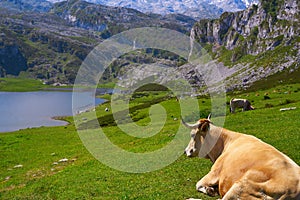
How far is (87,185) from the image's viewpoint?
71.7 ft

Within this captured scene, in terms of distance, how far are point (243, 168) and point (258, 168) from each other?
612 mm

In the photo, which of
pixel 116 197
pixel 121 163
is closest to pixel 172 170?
pixel 116 197

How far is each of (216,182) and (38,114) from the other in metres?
166

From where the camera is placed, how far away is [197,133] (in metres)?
13.5

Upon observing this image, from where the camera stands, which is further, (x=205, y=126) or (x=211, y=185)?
(x=205, y=126)

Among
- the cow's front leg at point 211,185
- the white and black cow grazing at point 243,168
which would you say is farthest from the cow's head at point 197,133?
the cow's front leg at point 211,185

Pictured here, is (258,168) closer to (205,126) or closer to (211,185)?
(211,185)

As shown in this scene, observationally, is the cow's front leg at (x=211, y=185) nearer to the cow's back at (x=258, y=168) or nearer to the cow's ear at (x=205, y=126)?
the cow's back at (x=258, y=168)

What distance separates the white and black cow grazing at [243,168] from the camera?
9227mm

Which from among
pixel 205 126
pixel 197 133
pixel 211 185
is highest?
pixel 205 126

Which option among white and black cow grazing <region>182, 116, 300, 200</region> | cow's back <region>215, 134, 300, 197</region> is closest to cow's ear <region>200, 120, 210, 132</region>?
white and black cow grazing <region>182, 116, 300, 200</region>

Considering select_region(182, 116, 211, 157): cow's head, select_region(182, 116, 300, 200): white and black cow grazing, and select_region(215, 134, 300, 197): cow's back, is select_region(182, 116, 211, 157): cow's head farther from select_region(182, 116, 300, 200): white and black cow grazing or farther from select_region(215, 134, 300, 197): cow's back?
select_region(215, 134, 300, 197): cow's back

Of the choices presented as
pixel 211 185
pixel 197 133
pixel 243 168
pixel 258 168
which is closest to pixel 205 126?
pixel 197 133

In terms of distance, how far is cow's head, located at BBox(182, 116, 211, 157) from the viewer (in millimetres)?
13352
